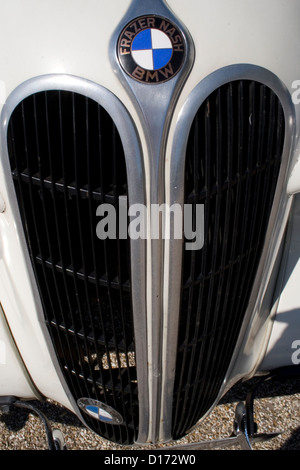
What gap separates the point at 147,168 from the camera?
4.36ft

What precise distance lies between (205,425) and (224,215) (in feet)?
4.59

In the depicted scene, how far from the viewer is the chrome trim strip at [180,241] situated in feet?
4.25

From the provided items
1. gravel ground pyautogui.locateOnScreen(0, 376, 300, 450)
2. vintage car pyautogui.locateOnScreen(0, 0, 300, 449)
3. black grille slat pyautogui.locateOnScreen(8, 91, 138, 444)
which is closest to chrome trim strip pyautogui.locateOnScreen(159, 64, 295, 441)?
vintage car pyautogui.locateOnScreen(0, 0, 300, 449)

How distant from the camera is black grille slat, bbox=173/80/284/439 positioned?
4.34ft

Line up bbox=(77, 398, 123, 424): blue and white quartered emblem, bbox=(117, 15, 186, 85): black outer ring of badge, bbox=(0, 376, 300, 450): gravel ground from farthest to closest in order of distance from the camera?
1. bbox=(0, 376, 300, 450): gravel ground
2. bbox=(77, 398, 123, 424): blue and white quartered emblem
3. bbox=(117, 15, 186, 85): black outer ring of badge

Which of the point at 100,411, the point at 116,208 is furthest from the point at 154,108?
the point at 100,411

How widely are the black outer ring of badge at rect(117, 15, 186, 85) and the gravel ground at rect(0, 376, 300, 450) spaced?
1750 mm

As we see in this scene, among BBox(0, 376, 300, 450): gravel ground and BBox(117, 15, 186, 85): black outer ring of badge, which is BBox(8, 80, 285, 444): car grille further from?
BBox(0, 376, 300, 450): gravel ground

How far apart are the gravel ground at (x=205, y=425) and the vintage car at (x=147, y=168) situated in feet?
2.43

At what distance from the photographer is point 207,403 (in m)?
2.08
